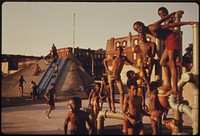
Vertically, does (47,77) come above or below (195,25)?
below

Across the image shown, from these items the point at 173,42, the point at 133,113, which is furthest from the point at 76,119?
the point at 173,42

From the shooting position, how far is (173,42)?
7262mm

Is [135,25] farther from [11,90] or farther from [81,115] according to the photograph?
[11,90]

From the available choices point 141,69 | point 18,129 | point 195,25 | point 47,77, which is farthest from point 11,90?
point 195,25

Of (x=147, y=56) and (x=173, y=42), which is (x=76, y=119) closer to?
A: (x=147, y=56)

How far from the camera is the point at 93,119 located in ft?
20.9

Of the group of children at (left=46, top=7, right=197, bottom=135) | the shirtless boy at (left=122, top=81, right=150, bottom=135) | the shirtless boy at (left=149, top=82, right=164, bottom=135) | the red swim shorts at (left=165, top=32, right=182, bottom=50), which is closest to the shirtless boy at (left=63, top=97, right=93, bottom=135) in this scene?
the group of children at (left=46, top=7, right=197, bottom=135)

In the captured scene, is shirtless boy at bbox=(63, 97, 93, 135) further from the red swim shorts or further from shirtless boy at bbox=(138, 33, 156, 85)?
the red swim shorts

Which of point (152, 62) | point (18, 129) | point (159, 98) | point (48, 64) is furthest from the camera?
point (48, 64)

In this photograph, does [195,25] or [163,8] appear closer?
[195,25]

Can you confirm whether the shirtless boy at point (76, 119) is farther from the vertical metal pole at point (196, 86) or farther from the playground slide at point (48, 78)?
the playground slide at point (48, 78)

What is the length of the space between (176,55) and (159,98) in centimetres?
145

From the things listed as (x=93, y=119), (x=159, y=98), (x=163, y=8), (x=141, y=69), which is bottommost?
(x=93, y=119)

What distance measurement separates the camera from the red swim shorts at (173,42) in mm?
7235
